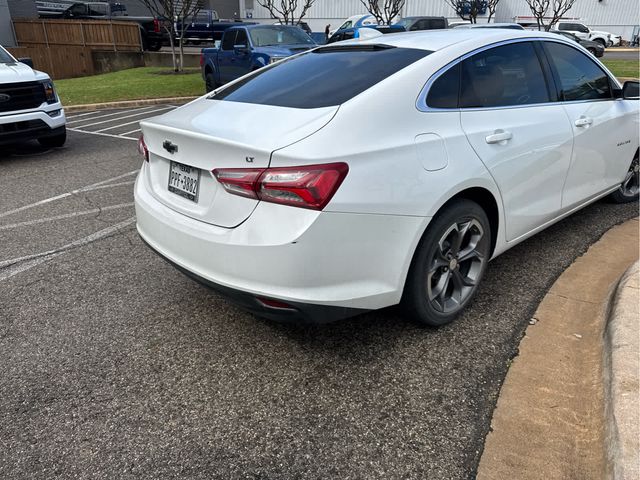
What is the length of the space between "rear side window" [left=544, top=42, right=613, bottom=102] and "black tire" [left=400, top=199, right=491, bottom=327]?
4.52 feet

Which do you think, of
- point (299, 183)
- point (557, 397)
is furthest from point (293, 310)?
point (557, 397)

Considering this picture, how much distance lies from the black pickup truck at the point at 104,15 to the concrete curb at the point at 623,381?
26.1m

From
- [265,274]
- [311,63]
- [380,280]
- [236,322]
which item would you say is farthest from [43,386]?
[311,63]

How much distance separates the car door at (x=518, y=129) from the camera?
2.96 m

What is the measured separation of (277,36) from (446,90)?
10.3 m

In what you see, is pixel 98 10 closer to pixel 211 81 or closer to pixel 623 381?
pixel 211 81

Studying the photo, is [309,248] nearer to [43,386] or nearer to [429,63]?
[429,63]

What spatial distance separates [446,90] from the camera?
286 cm

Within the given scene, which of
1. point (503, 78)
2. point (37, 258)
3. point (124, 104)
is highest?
point (503, 78)

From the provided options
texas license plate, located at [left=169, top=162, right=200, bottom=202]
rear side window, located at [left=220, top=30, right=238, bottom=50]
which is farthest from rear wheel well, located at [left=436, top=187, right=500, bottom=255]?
rear side window, located at [left=220, top=30, right=238, bottom=50]

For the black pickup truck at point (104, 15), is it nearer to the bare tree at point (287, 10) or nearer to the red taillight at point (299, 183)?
the bare tree at point (287, 10)

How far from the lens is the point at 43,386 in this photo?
2643 mm

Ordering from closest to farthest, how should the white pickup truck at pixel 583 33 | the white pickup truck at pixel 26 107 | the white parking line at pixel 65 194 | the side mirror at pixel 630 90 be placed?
the side mirror at pixel 630 90 → the white parking line at pixel 65 194 → the white pickup truck at pixel 26 107 → the white pickup truck at pixel 583 33

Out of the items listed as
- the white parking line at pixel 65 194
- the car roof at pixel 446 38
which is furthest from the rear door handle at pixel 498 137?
the white parking line at pixel 65 194
